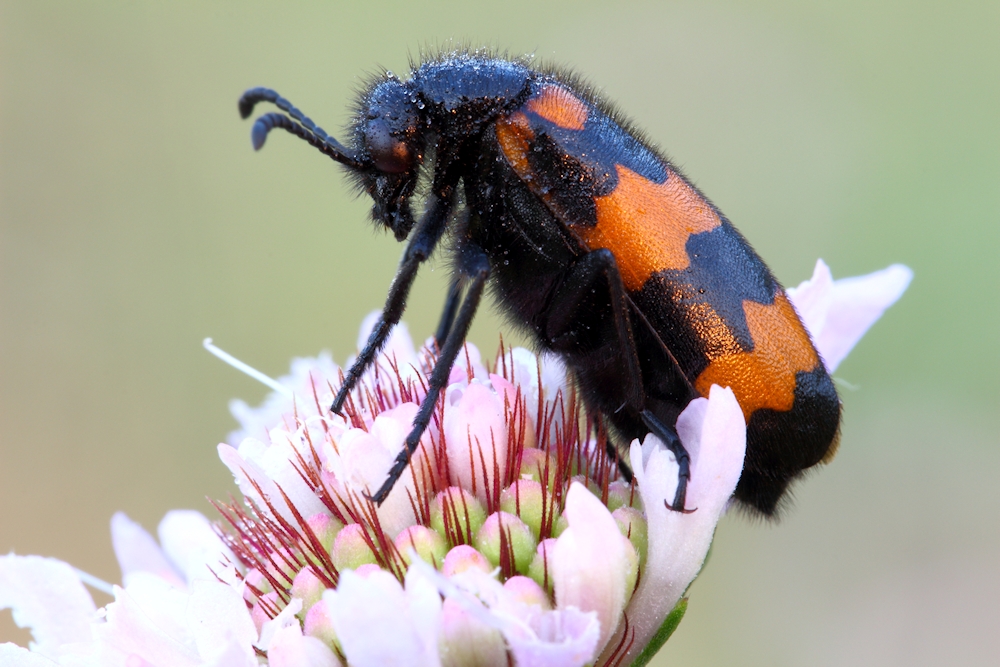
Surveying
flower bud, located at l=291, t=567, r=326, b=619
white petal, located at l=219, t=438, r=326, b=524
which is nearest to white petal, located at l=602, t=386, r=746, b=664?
flower bud, located at l=291, t=567, r=326, b=619

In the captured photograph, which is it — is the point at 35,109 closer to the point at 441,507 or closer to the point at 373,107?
the point at 373,107

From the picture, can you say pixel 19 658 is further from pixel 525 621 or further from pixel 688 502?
pixel 688 502

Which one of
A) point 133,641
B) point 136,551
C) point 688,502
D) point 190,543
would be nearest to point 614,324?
point 688,502

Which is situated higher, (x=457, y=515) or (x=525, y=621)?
(x=457, y=515)

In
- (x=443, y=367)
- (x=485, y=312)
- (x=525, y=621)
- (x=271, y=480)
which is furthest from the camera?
(x=485, y=312)

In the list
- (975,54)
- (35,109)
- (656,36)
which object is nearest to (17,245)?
(35,109)

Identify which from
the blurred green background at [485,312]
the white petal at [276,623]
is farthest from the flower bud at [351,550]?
the blurred green background at [485,312]

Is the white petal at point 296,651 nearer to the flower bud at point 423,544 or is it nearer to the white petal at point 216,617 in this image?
the white petal at point 216,617
